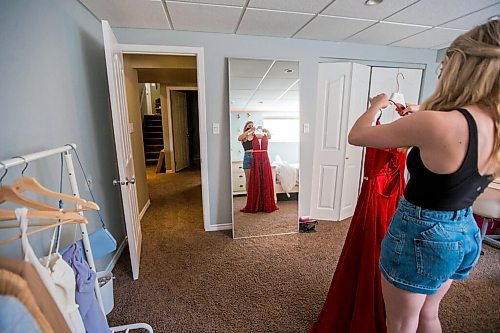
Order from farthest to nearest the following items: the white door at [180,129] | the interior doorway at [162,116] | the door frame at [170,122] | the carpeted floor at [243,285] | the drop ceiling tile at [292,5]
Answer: the white door at [180,129] < the door frame at [170,122] < the interior doorway at [162,116] < the drop ceiling tile at [292,5] < the carpeted floor at [243,285]

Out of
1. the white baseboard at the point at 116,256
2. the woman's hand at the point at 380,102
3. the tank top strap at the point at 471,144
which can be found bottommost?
the white baseboard at the point at 116,256

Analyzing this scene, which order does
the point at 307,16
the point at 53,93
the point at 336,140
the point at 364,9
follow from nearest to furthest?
1. the point at 53,93
2. the point at 364,9
3. the point at 307,16
4. the point at 336,140

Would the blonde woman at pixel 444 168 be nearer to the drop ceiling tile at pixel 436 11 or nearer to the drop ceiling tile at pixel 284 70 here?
the drop ceiling tile at pixel 436 11

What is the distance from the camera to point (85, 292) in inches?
38.1

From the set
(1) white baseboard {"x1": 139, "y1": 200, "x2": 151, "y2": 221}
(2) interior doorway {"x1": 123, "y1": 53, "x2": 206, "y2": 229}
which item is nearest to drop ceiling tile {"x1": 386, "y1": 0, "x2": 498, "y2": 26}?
(2) interior doorway {"x1": 123, "y1": 53, "x2": 206, "y2": 229}

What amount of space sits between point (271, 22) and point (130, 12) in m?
1.20

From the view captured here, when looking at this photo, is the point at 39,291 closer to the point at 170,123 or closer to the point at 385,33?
the point at 385,33

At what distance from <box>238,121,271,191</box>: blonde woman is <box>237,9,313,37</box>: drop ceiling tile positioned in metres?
0.93

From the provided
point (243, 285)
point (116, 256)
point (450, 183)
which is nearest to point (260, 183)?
point (243, 285)

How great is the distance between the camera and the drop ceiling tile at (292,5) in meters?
1.75

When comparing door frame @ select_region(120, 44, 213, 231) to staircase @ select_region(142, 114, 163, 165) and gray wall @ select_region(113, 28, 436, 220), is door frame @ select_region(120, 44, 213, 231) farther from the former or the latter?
staircase @ select_region(142, 114, 163, 165)

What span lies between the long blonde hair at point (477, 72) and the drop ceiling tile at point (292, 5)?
132 cm

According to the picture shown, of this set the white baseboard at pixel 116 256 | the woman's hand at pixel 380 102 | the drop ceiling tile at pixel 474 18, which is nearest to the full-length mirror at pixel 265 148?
the white baseboard at pixel 116 256

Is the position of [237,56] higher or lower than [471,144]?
higher
